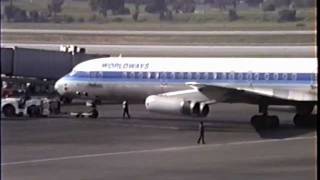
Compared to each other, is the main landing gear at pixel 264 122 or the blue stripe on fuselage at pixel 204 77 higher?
the blue stripe on fuselage at pixel 204 77

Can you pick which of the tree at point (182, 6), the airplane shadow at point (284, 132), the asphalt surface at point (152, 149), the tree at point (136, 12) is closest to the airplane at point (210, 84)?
the airplane shadow at point (284, 132)

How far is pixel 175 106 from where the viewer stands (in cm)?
3120

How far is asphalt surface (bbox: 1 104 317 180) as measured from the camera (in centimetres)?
1880

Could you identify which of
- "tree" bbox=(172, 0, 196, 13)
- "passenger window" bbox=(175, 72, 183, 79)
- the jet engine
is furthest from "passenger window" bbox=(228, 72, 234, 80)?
"tree" bbox=(172, 0, 196, 13)

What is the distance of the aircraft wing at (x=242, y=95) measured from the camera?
31578mm

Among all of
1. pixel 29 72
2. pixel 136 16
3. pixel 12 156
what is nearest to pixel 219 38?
pixel 136 16

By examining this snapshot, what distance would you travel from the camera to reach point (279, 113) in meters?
40.2

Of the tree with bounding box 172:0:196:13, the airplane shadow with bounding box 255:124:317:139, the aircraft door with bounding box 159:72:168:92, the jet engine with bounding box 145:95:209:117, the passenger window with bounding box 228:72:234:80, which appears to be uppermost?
the tree with bounding box 172:0:196:13

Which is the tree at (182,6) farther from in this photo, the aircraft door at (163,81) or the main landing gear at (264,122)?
the main landing gear at (264,122)

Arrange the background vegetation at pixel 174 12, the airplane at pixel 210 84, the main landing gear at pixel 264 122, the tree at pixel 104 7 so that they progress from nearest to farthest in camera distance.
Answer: the airplane at pixel 210 84, the main landing gear at pixel 264 122, the tree at pixel 104 7, the background vegetation at pixel 174 12

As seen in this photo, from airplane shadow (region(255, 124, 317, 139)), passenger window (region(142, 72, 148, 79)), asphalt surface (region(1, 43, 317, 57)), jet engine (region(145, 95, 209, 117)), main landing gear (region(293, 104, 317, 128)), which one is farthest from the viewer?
asphalt surface (region(1, 43, 317, 57))

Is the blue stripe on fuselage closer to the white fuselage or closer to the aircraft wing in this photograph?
the white fuselage

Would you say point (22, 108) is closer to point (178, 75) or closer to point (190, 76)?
point (178, 75)

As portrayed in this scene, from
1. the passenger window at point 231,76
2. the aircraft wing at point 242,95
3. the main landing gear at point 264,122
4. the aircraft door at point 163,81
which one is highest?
the passenger window at point 231,76
